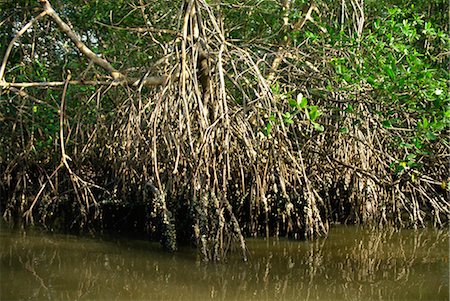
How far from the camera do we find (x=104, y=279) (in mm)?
3578

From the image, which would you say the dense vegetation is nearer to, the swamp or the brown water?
the swamp

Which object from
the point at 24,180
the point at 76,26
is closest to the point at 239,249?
the point at 24,180

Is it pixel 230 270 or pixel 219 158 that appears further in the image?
pixel 219 158

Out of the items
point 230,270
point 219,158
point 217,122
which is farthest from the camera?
point 219,158

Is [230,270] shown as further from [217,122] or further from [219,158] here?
[217,122]

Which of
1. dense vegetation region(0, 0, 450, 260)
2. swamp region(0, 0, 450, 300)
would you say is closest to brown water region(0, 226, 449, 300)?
swamp region(0, 0, 450, 300)

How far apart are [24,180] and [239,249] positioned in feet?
6.38

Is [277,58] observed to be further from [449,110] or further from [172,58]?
[449,110]

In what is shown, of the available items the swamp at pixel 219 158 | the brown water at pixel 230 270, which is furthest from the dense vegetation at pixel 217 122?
the brown water at pixel 230 270

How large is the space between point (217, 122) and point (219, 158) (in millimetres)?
248

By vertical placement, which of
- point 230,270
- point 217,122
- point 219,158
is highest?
point 217,122

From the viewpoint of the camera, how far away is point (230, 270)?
3.70 m

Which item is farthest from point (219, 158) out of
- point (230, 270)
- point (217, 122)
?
point (230, 270)

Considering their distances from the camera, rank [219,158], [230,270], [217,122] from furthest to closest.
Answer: [219,158]
[217,122]
[230,270]
